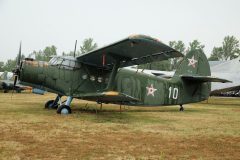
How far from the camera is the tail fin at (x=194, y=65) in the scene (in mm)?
15945

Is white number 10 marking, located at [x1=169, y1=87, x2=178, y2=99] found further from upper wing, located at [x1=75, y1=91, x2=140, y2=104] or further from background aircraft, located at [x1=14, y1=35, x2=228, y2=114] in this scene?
upper wing, located at [x1=75, y1=91, x2=140, y2=104]

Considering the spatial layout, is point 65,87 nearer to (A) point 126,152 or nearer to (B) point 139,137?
(B) point 139,137

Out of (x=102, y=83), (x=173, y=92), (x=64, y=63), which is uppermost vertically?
(x=64, y=63)

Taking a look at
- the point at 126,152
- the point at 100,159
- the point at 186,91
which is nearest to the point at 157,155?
the point at 126,152

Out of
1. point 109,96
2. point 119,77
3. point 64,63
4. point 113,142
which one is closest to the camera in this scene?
point 113,142

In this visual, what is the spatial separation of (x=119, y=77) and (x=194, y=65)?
190 inches

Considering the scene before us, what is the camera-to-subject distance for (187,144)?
259 inches

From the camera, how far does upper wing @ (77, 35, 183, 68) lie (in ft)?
31.4

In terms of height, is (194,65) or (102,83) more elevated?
(194,65)

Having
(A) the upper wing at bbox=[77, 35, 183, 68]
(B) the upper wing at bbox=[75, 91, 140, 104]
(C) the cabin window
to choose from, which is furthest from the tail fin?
(C) the cabin window

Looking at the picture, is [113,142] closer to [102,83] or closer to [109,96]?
[109,96]

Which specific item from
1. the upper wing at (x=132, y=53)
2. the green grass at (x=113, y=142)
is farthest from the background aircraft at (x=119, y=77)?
the green grass at (x=113, y=142)

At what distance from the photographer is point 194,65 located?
16.0 m

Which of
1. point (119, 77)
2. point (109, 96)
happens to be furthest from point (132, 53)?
point (119, 77)
